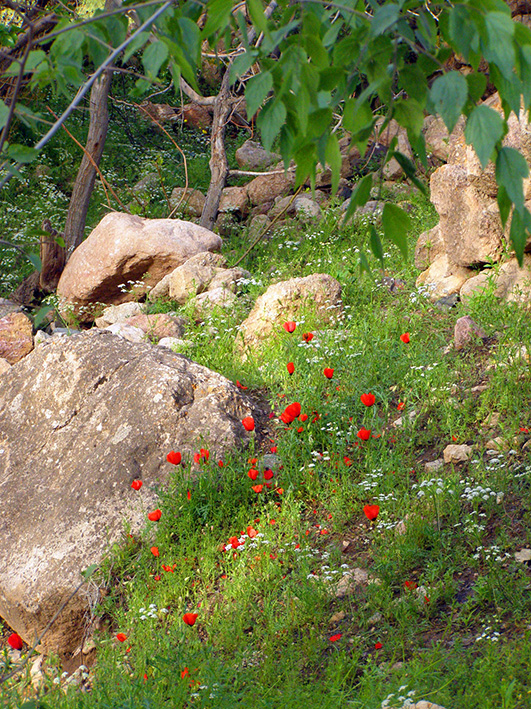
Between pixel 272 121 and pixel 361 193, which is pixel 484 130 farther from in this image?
pixel 272 121

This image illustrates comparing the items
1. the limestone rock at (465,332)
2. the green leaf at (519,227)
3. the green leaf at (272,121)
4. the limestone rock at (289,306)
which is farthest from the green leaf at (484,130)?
the limestone rock at (289,306)

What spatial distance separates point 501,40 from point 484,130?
0.45 ft

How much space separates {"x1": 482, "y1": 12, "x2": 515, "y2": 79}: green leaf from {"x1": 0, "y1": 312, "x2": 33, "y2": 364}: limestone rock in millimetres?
5709

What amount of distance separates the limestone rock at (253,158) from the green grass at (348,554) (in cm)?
695

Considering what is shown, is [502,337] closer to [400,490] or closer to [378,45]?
[400,490]

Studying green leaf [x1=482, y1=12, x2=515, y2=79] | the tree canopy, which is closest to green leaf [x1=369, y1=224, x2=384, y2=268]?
the tree canopy

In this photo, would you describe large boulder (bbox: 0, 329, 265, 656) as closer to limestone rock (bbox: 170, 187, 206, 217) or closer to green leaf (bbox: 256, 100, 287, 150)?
green leaf (bbox: 256, 100, 287, 150)

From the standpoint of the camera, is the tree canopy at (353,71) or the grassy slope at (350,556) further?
the grassy slope at (350,556)

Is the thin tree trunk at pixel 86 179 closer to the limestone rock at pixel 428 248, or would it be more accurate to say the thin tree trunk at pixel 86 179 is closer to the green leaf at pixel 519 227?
the limestone rock at pixel 428 248

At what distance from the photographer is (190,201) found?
33.6ft

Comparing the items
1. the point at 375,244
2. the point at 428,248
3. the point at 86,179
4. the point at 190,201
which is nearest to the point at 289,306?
the point at 428,248

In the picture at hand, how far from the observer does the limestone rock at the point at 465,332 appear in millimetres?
4594

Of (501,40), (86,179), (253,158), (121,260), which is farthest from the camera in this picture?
(253,158)

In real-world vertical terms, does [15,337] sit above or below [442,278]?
above
